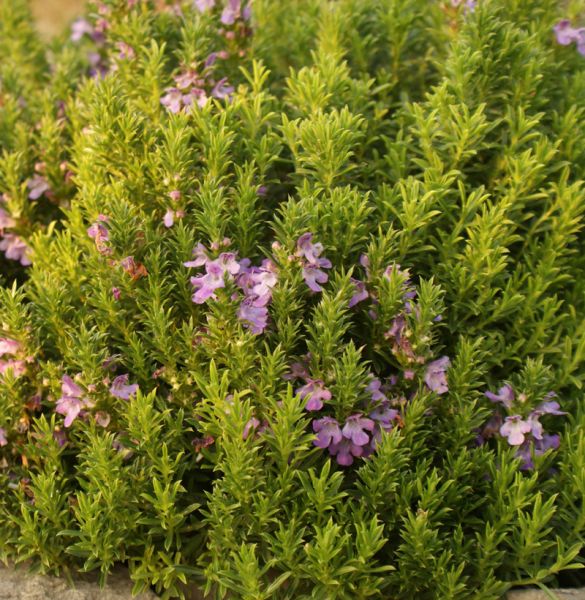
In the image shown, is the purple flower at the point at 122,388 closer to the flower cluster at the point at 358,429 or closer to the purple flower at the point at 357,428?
the flower cluster at the point at 358,429

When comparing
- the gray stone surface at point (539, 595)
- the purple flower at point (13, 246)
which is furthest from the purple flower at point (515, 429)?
the purple flower at point (13, 246)

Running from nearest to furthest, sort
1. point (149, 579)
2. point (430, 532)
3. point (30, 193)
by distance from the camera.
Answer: point (430, 532) → point (149, 579) → point (30, 193)

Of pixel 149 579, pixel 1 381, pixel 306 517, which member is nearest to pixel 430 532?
pixel 306 517

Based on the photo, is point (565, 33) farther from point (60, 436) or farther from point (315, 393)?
point (60, 436)

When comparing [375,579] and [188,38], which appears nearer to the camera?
[375,579]

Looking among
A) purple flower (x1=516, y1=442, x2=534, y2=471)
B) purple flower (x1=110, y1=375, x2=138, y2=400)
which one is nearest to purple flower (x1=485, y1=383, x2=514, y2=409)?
purple flower (x1=516, y1=442, x2=534, y2=471)

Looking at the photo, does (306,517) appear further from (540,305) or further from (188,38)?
(188,38)

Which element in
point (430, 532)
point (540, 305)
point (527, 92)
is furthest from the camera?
point (527, 92)

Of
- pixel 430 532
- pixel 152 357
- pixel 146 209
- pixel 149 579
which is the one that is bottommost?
pixel 149 579

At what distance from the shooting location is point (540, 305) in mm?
2971

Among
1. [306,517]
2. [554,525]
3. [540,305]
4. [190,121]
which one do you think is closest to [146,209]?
[190,121]

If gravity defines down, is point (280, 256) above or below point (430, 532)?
above

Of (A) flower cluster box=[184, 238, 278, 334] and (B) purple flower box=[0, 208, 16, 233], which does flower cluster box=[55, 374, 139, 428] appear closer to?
(A) flower cluster box=[184, 238, 278, 334]

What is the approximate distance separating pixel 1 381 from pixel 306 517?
1165 mm
